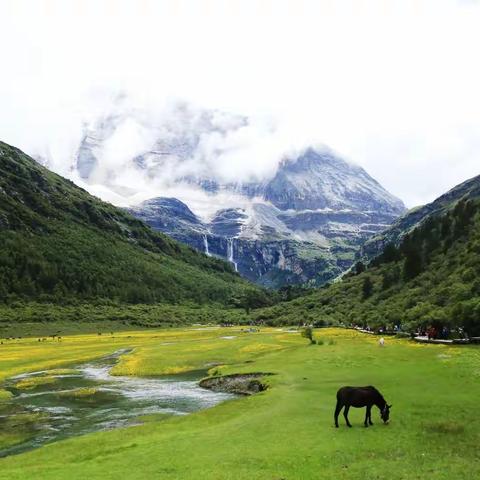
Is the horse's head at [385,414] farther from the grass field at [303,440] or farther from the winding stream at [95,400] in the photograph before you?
the winding stream at [95,400]

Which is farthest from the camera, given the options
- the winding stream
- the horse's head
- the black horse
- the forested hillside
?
the forested hillside

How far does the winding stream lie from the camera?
4984 centimetres

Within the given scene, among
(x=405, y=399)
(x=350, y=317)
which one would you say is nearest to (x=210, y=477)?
(x=405, y=399)

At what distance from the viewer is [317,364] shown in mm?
70875

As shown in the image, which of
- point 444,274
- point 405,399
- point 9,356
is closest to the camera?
point 405,399

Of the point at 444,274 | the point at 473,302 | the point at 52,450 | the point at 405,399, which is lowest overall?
the point at 52,450

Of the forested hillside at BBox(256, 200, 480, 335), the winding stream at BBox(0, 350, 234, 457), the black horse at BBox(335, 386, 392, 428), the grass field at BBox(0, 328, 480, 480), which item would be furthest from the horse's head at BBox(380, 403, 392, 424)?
the forested hillside at BBox(256, 200, 480, 335)

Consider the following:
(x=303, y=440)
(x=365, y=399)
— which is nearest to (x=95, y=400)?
(x=303, y=440)

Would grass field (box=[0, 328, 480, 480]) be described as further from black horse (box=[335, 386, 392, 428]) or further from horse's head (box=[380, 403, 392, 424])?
black horse (box=[335, 386, 392, 428])

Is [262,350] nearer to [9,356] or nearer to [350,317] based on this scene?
[9,356]

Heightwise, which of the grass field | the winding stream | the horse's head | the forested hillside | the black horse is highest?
the forested hillside

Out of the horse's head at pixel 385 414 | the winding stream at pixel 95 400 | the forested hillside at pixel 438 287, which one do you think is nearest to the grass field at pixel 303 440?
the horse's head at pixel 385 414

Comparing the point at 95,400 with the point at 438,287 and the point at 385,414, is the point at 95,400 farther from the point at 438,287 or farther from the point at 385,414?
the point at 438,287

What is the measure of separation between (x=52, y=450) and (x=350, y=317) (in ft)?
511
